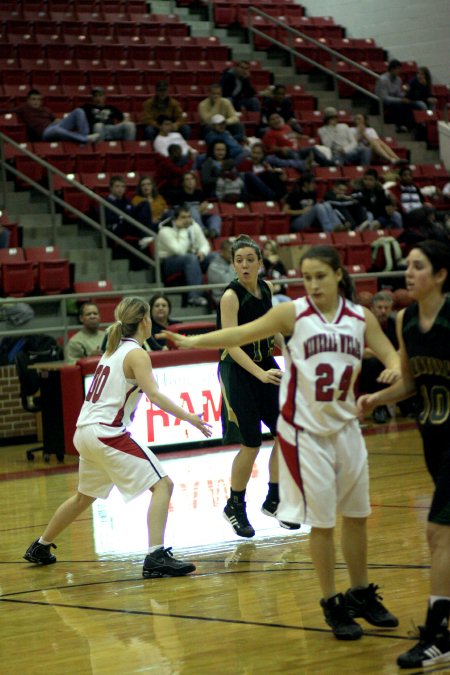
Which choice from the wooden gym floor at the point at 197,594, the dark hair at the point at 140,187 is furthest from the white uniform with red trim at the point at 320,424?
the dark hair at the point at 140,187

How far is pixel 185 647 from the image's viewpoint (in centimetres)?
462

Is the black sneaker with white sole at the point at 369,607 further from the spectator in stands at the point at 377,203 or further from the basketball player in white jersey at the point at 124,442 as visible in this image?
the spectator in stands at the point at 377,203

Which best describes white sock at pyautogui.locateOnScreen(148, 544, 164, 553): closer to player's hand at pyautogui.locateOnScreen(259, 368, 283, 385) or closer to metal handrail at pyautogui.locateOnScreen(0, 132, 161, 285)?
player's hand at pyautogui.locateOnScreen(259, 368, 283, 385)

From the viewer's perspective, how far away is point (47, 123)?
51.8ft

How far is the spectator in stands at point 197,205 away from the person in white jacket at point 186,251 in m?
0.64

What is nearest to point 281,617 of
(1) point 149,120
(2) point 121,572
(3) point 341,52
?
(2) point 121,572

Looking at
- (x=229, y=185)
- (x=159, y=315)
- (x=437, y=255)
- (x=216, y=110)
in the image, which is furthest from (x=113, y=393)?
(x=216, y=110)

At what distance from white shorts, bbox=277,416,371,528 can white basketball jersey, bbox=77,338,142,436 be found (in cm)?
165

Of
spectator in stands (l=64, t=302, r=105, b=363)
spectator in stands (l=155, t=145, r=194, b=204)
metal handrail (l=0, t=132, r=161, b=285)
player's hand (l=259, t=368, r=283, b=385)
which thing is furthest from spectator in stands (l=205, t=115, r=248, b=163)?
player's hand (l=259, t=368, r=283, b=385)

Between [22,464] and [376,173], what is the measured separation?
8.32 metres

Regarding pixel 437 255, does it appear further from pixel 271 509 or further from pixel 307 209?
pixel 307 209

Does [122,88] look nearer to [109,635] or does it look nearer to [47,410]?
[47,410]

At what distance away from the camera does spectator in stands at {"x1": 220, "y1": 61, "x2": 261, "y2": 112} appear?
1825cm

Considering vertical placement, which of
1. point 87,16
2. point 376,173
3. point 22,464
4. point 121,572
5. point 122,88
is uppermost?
point 87,16
